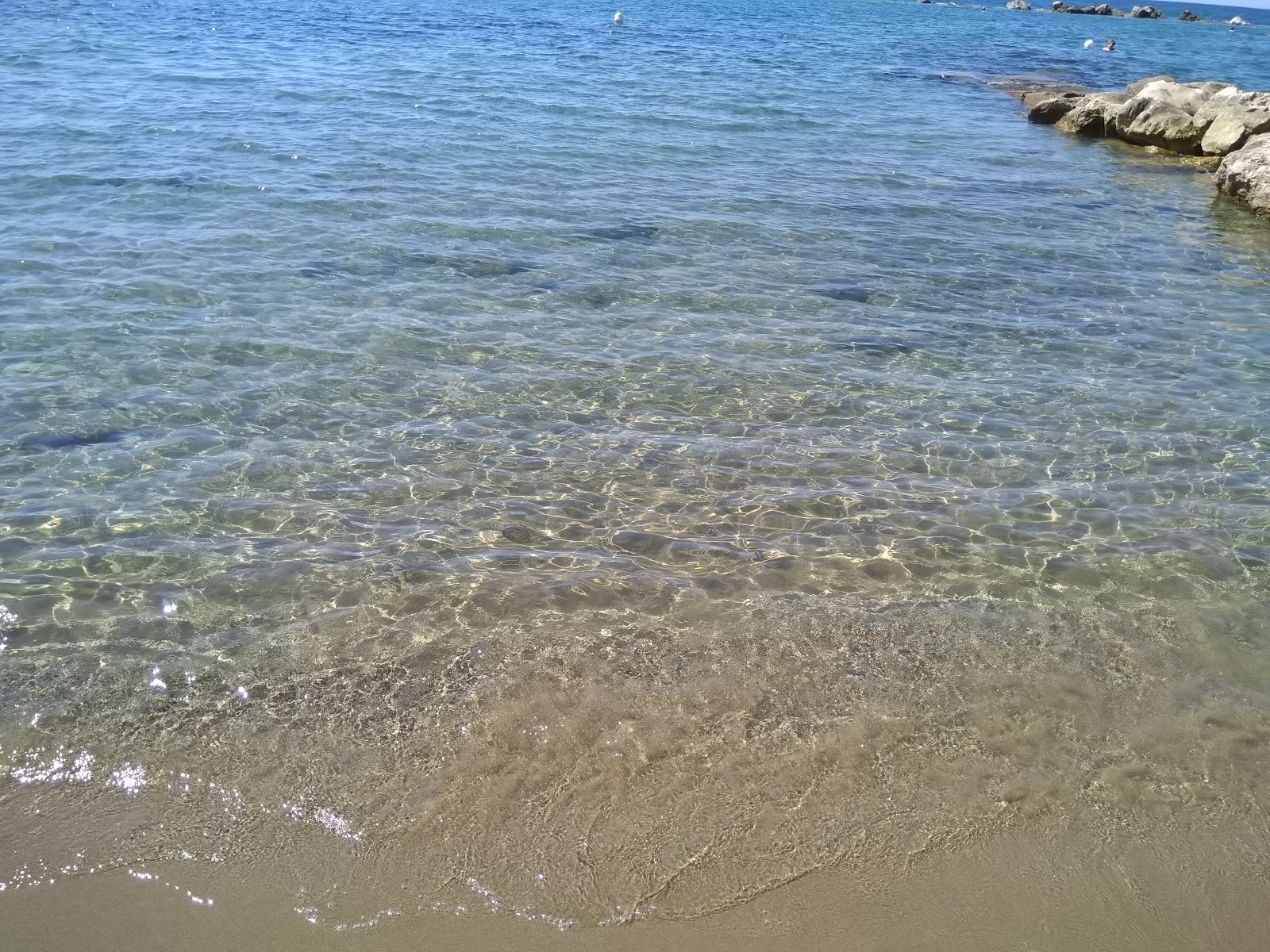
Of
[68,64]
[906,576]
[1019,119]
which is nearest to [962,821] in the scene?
[906,576]

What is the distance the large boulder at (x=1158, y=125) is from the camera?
823 inches

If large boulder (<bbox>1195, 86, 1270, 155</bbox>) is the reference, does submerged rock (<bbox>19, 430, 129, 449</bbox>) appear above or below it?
below

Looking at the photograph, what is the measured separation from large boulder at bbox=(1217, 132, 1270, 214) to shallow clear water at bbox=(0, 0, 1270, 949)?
2.05 feet

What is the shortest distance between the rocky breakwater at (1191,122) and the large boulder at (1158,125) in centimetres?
2

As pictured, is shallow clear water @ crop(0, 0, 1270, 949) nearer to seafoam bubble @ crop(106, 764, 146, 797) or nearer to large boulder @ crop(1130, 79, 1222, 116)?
seafoam bubble @ crop(106, 764, 146, 797)

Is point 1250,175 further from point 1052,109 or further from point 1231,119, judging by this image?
point 1052,109

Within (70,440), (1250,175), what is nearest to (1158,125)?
(1250,175)

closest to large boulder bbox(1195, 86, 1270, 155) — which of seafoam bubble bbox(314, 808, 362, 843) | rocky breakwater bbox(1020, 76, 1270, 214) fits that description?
rocky breakwater bbox(1020, 76, 1270, 214)

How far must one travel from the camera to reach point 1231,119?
1972 centimetres

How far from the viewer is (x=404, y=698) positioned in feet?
17.5

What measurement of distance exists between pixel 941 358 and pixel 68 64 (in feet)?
73.5

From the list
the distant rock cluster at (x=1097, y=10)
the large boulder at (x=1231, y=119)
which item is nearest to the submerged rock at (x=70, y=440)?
the large boulder at (x=1231, y=119)

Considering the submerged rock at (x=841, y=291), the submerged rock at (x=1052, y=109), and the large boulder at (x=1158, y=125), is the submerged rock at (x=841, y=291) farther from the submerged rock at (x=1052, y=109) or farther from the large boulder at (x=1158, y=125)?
the submerged rock at (x=1052, y=109)

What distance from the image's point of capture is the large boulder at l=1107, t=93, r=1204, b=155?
20.9m
